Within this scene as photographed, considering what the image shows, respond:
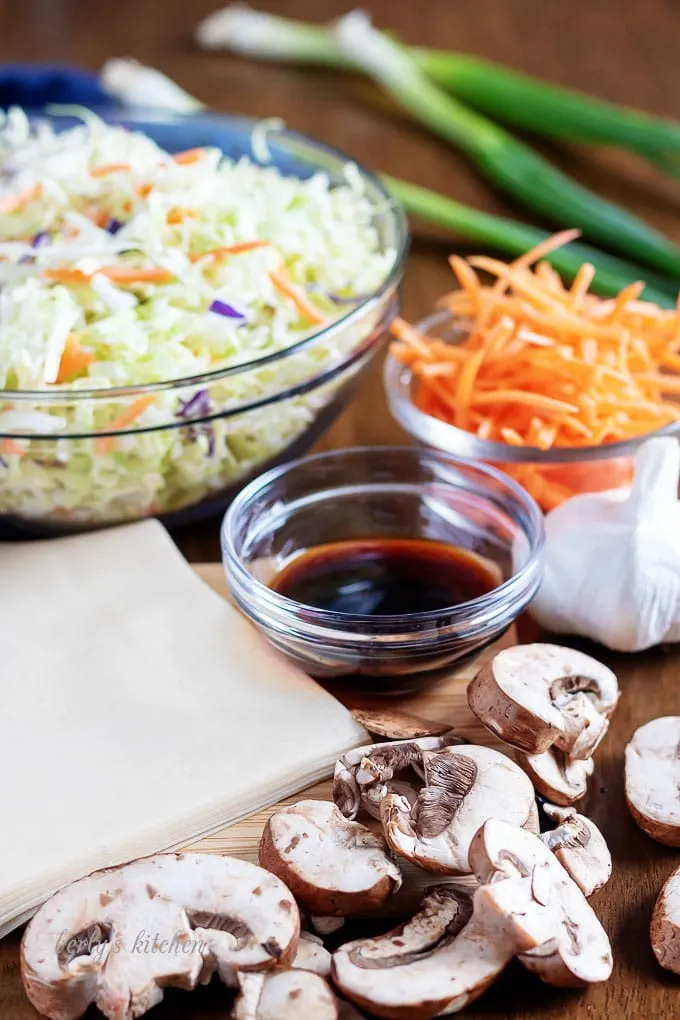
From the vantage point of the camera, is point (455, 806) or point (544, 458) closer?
point (455, 806)

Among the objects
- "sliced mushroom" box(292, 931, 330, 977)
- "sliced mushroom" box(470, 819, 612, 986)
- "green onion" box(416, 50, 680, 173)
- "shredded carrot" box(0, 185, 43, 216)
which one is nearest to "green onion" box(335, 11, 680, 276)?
"green onion" box(416, 50, 680, 173)

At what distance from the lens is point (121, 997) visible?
118 centimetres

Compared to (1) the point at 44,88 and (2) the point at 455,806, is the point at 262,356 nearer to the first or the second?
(2) the point at 455,806

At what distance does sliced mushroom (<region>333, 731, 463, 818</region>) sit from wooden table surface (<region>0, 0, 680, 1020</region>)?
287 millimetres

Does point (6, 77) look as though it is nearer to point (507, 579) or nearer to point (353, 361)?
point (353, 361)

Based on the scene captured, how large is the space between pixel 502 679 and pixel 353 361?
2.34ft

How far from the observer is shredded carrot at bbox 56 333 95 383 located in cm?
188

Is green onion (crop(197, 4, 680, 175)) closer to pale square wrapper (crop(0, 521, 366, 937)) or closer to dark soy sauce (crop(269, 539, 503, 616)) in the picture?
dark soy sauce (crop(269, 539, 503, 616))

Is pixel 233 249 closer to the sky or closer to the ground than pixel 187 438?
closer to the sky

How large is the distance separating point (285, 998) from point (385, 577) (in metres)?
0.71

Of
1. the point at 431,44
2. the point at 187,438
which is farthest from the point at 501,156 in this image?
the point at 187,438

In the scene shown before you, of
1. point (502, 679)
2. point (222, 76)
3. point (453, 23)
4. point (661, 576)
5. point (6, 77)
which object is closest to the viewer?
point (502, 679)

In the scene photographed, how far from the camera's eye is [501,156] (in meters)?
3.17

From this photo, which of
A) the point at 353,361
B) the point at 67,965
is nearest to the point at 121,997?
the point at 67,965
